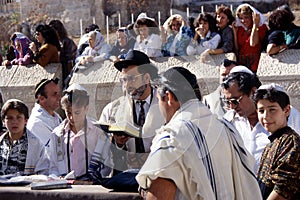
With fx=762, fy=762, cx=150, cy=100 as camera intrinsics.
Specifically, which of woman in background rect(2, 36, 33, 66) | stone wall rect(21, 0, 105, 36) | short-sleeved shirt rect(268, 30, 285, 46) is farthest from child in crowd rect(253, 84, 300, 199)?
stone wall rect(21, 0, 105, 36)

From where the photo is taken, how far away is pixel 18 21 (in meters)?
16.3

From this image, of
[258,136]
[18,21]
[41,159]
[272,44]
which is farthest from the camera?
[18,21]

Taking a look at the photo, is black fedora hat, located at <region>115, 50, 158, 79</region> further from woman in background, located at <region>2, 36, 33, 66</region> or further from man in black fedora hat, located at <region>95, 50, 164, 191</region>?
woman in background, located at <region>2, 36, 33, 66</region>

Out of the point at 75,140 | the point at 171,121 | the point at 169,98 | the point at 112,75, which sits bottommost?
the point at 75,140

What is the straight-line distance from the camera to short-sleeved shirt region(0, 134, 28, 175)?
5.91 metres

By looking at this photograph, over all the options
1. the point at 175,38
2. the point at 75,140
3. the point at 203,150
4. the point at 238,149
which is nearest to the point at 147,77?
the point at 75,140

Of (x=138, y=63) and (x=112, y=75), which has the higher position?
(x=138, y=63)

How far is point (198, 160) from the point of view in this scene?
156 inches

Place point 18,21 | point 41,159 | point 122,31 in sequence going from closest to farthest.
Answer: point 41,159, point 122,31, point 18,21

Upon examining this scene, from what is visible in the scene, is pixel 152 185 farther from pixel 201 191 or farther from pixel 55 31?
pixel 55 31

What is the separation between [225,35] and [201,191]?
427 cm

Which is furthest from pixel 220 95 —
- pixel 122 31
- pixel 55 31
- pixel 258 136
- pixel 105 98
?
pixel 55 31

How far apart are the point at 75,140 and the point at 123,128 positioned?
0.84 m

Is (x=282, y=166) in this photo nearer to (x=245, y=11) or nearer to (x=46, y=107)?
(x=46, y=107)
